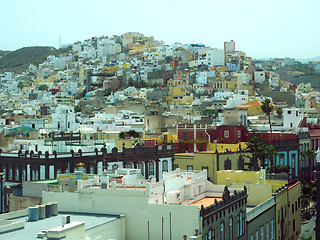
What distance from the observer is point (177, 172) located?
33969 mm

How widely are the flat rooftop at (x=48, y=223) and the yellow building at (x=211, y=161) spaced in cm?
2715

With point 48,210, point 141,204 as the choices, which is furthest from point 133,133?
point 48,210

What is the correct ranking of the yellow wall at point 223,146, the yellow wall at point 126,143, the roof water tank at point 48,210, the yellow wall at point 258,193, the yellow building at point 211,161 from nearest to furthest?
1. the roof water tank at point 48,210
2. the yellow wall at point 258,193
3. the yellow building at point 211,161
4. the yellow wall at point 126,143
5. the yellow wall at point 223,146

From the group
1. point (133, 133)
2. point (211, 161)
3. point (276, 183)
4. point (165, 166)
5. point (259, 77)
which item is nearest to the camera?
point (276, 183)

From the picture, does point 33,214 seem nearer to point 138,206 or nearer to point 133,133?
point 138,206

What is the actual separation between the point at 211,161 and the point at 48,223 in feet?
101

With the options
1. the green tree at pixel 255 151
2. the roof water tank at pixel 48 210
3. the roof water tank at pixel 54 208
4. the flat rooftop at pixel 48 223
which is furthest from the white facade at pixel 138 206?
the green tree at pixel 255 151

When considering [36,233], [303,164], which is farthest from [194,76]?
[36,233]

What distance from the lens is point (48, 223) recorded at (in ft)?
88.1

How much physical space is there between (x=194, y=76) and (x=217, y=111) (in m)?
43.0

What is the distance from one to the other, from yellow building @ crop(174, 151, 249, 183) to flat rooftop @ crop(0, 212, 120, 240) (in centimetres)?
2715

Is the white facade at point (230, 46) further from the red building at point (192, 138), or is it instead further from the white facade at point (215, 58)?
the red building at point (192, 138)

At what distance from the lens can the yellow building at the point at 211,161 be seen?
56250 millimetres

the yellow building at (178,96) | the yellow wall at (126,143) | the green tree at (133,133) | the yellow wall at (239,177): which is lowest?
the yellow wall at (239,177)
